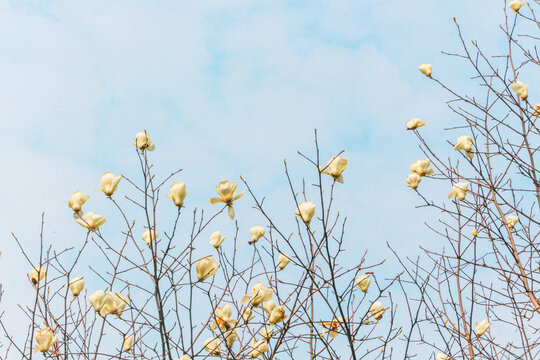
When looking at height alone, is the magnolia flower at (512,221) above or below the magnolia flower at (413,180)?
below

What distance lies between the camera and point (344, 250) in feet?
7.25

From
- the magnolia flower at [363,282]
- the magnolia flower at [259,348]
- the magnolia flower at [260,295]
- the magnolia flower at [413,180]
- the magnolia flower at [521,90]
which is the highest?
the magnolia flower at [521,90]

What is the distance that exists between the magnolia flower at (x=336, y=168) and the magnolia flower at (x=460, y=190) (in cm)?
136

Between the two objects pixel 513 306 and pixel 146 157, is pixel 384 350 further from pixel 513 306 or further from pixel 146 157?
pixel 146 157

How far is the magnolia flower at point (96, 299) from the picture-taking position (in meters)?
2.08

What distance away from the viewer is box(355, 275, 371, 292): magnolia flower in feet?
7.61

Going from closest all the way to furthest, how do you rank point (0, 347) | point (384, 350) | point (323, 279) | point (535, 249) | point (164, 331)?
point (164, 331) < point (323, 279) < point (384, 350) < point (535, 249) < point (0, 347)

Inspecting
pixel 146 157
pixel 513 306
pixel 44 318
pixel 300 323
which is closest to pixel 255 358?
pixel 300 323

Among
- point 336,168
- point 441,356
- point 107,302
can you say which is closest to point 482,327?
point 441,356

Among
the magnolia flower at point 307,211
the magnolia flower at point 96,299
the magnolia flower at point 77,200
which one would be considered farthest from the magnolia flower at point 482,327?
the magnolia flower at point 77,200

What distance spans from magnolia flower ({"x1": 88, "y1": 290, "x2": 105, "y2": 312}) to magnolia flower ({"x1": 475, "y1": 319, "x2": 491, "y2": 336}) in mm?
1959

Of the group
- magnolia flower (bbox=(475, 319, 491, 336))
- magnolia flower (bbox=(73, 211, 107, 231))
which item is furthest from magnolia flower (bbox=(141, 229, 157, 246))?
magnolia flower (bbox=(475, 319, 491, 336))

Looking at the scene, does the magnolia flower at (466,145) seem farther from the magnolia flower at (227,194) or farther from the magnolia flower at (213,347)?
the magnolia flower at (213,347)

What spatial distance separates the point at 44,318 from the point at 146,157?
3.64 feet
